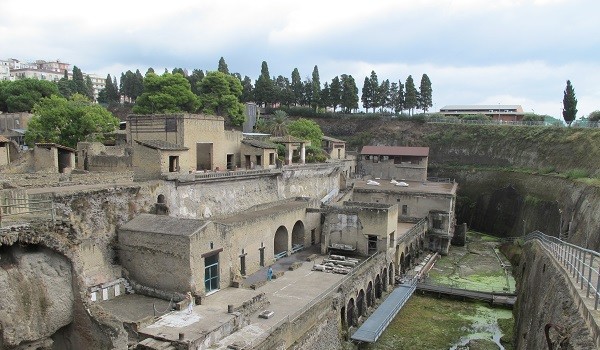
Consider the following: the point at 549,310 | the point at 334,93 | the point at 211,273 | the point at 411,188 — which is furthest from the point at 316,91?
the point at 549,310

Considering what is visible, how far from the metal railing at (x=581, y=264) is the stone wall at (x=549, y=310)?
32 centimetres

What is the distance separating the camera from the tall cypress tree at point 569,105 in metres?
57.8

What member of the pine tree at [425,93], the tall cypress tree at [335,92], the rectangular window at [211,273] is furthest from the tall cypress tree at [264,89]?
the rectangular window at [211,273]

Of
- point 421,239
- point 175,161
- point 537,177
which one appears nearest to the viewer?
point 175,161

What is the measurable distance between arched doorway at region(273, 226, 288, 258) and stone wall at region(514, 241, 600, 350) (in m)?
14.6

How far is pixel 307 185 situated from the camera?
135 feet

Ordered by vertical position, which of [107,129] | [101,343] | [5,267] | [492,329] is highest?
[107,129]

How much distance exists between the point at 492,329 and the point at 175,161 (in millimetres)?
21978

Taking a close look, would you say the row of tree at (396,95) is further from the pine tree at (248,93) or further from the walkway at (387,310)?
the walkway at (387,310)

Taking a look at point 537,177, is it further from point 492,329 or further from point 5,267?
point 5,267

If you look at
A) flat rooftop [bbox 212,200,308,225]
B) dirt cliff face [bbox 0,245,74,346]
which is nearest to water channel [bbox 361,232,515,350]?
flat rooftop [bbox 212,200,308,225]

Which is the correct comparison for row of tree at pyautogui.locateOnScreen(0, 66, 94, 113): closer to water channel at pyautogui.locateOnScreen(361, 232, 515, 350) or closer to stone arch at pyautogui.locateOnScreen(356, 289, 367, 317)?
stone arch at pyautogui.locateOnScreen(356, 289, 367, 317)

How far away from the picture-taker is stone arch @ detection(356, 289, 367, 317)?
84.0 feet

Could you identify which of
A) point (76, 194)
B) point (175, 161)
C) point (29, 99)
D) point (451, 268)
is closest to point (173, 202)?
point (175, 161)
